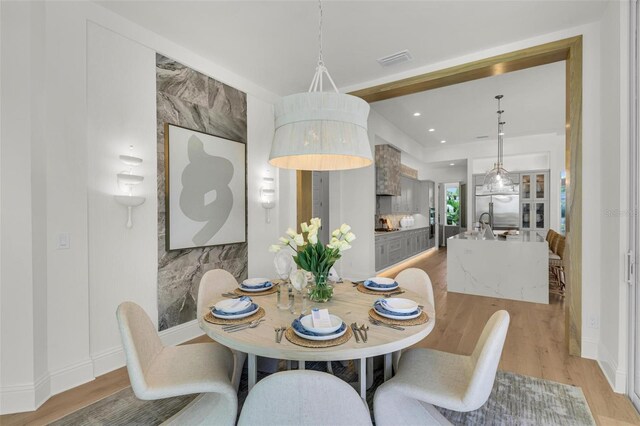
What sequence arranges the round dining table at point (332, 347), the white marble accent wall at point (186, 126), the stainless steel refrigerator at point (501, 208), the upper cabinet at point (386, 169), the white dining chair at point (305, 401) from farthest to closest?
1. the stainless steel refrigerator at point (501, 208)
2. the upper cabinet at point (386, 169)
3. the white marble accent wall at point (186, 126)
4. the round dining table at point (332, 347)
5. the white dining chair at point (305, 401)

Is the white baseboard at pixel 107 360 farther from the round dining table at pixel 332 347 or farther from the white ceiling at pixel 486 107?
the white ceiling at pixel 486 107

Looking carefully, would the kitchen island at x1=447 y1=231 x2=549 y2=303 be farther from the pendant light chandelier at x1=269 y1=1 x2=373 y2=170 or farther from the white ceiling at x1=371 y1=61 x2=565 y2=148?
the pendant light chandelier at x1=269 y1=1 x2=373 y2=170

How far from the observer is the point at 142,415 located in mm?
1878

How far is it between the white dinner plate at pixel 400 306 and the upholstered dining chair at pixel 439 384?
0.31 metres

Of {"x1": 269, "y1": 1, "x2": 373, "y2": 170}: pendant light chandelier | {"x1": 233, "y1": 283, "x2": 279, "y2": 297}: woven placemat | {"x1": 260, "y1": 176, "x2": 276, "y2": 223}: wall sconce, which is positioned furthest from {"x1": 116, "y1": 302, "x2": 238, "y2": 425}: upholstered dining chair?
{"x1": 260, "y1": 176, "x2": 276, "y2": 223}: wall sconce

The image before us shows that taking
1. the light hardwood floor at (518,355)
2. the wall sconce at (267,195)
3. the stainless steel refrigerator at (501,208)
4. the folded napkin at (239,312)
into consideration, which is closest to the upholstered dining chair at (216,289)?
the folded napkin at (239,312)

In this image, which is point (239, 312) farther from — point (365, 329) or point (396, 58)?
point (396, 58)

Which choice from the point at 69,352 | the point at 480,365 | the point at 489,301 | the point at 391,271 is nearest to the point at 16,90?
the point at 69,352

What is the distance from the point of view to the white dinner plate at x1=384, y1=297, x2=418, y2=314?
156 centimetres

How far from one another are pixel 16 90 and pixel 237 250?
7.44ft

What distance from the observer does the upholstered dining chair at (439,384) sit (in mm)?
1267

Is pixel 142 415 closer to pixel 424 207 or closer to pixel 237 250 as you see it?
pixel 237 250

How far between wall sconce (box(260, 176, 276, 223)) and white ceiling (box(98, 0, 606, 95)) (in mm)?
1387

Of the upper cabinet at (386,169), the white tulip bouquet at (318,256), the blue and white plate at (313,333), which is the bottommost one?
the blue and white plate at (313,333)
